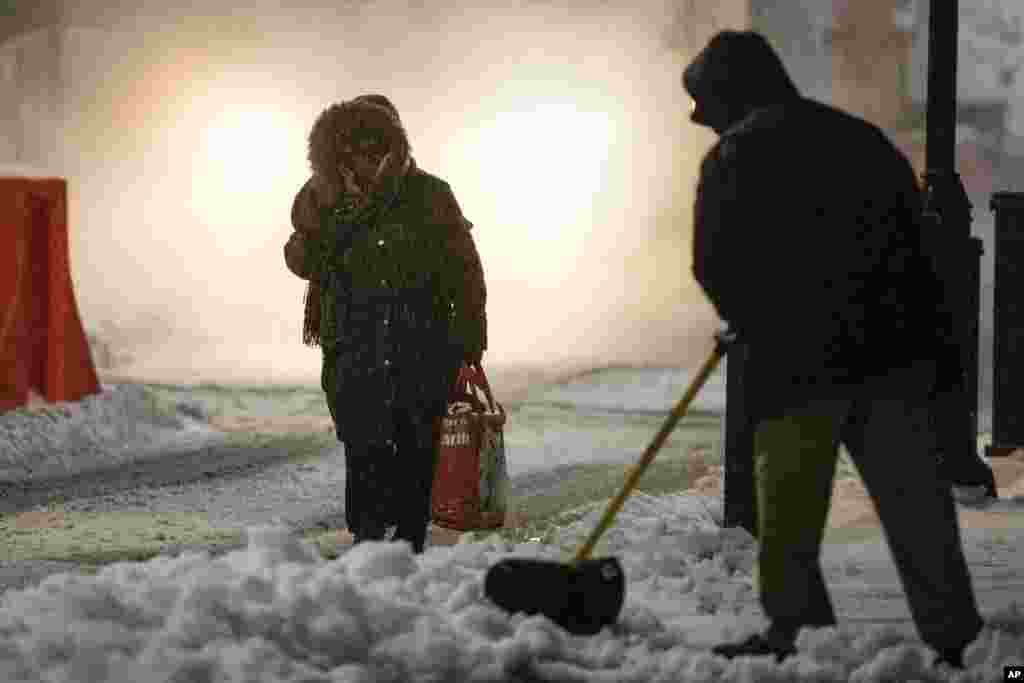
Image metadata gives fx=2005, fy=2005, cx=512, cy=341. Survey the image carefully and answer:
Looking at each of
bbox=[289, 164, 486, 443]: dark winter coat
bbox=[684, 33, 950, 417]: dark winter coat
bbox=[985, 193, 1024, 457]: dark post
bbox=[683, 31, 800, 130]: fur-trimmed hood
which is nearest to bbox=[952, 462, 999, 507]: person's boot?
bbox=[985, 193, 1024, 457]: dark post

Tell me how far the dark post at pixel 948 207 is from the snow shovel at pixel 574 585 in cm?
375

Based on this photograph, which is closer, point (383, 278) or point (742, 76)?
point (742, 76)

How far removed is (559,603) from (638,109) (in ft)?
66.6

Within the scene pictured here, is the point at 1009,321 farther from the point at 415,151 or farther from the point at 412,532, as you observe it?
the point at 415,151

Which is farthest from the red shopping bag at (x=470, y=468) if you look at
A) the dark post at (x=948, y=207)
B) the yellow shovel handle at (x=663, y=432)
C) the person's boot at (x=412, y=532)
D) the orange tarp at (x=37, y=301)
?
the orange tarp at (x=37, y=301)

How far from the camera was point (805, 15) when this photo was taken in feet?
72.1

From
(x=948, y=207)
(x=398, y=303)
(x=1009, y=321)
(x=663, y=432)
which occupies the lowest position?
(x=1009, y=321)

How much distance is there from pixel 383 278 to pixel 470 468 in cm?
155

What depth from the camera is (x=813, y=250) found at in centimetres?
505

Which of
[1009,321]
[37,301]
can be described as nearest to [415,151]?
[37,301]

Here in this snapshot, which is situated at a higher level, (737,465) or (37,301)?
(37,301)

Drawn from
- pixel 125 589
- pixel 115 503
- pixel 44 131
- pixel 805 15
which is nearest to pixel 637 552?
pixel 125 589

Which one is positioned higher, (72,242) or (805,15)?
(805,15)

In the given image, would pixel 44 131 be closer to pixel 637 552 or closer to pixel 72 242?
pixel 72 242
